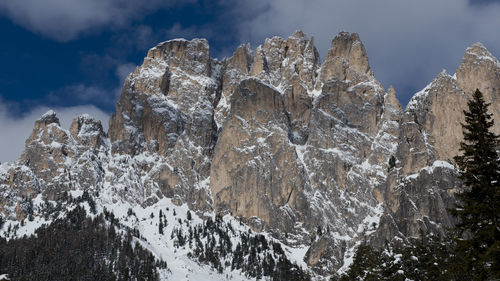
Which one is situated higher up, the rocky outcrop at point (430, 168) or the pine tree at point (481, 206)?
the rocky outcrop at point (430, 168)

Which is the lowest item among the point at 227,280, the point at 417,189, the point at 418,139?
the point at 227,280

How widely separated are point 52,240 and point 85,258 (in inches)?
967

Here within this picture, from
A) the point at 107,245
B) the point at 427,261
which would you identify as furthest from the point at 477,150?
the point at 107,245

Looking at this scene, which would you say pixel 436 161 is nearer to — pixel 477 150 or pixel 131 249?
pixel 131 249

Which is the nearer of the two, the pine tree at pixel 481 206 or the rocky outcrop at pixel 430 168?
the pine tree at pixel 481 206

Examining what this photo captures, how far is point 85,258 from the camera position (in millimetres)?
181375

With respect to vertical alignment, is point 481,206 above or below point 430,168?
below

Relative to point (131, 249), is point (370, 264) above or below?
below

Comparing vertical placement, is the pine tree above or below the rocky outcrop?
below

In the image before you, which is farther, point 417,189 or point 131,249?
point 131,249

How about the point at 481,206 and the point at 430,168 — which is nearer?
the point at 481,206

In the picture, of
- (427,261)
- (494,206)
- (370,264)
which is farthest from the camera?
(370,264)

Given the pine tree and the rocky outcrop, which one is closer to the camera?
the pine tree

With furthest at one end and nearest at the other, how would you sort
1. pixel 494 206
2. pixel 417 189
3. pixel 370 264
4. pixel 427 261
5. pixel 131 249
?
pixel 131 249, pixel 417 189, pixel 370 264, pixel 427 261, pixel 494 206
